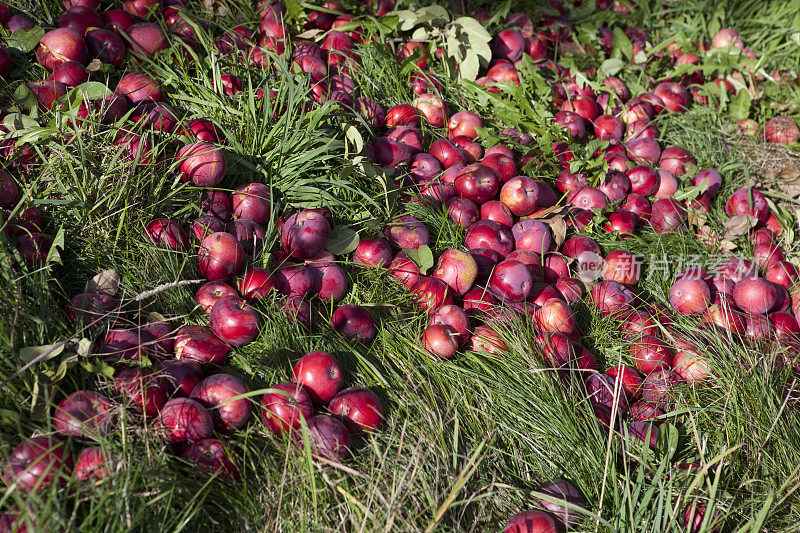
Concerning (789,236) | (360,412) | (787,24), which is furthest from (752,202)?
(360,412)

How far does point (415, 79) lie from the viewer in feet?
12.9

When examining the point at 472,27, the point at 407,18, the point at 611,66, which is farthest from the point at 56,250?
the point at 611,66

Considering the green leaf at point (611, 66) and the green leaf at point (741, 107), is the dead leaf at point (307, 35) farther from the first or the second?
the green leaf at point (741, 107)

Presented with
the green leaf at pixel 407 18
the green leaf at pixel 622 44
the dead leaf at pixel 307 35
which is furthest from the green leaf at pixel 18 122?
the green leaf at pixel 622 44

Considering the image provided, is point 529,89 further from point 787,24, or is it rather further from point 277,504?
point 277,504

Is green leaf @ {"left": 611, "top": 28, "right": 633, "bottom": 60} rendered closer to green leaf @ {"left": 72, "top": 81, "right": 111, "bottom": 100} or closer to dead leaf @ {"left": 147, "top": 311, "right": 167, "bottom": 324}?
green leaf @ {"left": 72, "top": 81, "right": 111, "bottom": 100}

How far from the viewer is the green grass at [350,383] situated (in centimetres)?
189

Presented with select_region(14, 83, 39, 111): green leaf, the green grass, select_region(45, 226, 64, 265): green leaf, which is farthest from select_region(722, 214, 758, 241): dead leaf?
select_region(14, 83, 39, 111): green leaf

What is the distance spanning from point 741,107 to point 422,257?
3005mm

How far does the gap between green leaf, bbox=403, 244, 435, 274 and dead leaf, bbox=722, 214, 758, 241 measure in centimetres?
185

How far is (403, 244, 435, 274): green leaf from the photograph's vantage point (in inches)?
111

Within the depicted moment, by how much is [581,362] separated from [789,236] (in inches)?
73.3

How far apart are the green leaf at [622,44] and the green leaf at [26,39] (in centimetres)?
381

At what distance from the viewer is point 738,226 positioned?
3.58 meters
